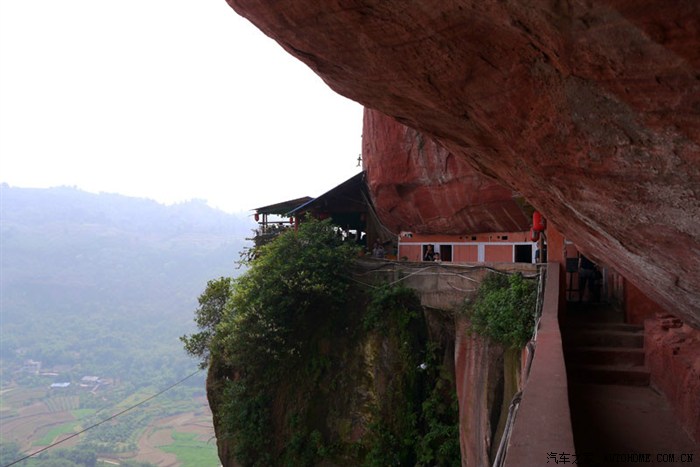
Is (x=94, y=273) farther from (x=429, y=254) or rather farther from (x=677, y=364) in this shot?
(x=677, y=364)

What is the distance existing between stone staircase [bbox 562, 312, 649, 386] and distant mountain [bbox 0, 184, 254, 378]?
8806 centimetres

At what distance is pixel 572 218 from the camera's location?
4414 mm

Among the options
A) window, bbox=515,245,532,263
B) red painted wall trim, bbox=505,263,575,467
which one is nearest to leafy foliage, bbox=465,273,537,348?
red painted wall trim, bbox=505,263,575,467

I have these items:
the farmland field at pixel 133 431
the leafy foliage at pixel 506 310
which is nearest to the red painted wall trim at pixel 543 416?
the leafy foliage at pixel 506 310

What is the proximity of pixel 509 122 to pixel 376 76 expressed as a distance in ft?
4.01

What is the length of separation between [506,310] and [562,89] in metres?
6.33

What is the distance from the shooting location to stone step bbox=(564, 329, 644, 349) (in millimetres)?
6227

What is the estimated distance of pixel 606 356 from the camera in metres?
5.99

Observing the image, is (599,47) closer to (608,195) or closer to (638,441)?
(608,195)

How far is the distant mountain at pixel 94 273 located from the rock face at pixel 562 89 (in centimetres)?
8985

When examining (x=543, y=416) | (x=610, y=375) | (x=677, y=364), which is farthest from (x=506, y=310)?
(x=543, y=416)

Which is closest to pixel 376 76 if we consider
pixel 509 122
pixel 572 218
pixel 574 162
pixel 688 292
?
pixel 509 122

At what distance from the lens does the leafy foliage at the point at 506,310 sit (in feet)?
26.0

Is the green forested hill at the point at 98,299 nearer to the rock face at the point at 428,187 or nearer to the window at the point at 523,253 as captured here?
the rock face at the point at 428,187
